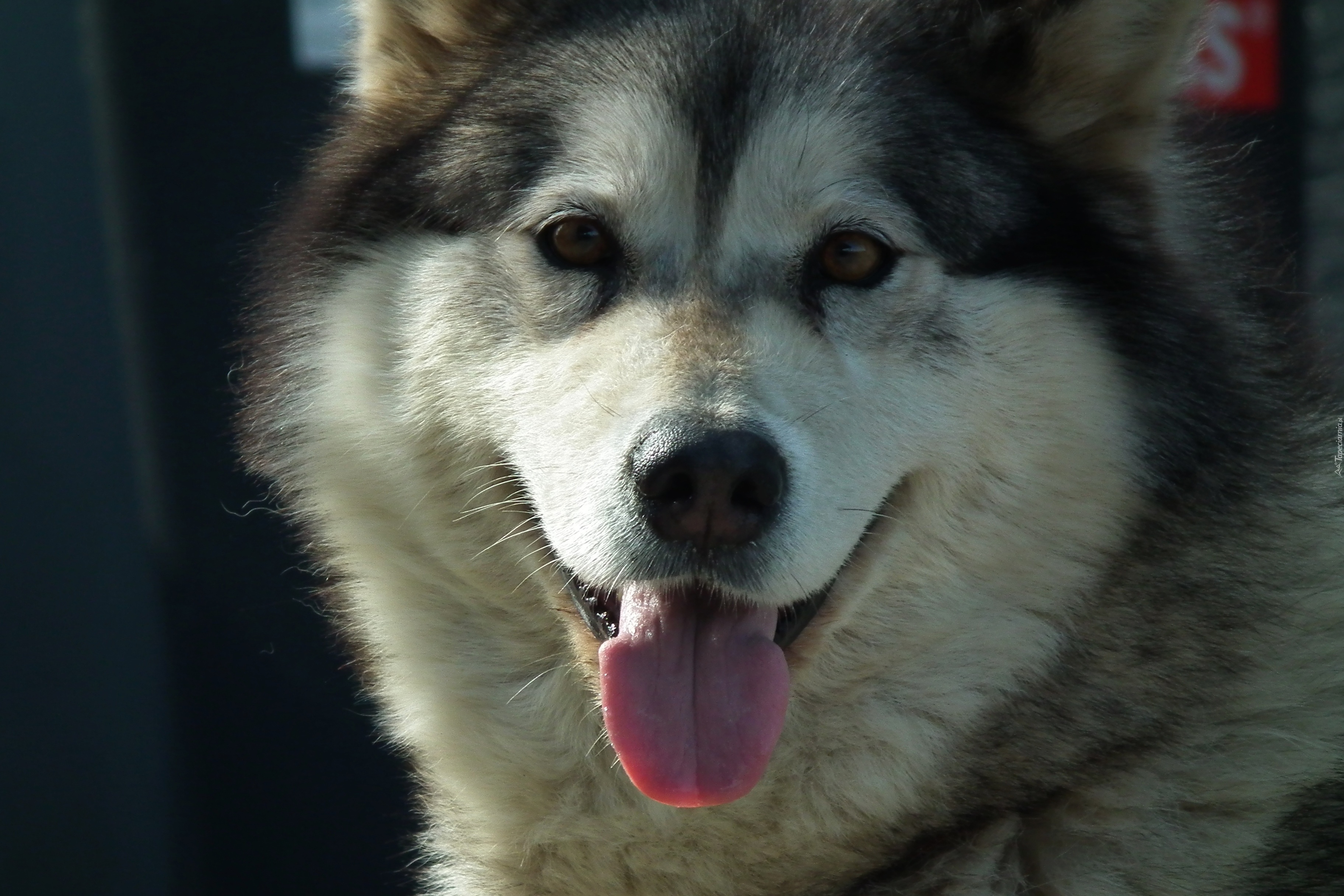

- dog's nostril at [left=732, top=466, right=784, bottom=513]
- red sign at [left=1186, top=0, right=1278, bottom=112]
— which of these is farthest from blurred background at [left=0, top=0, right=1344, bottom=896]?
dog's nostril at [left=732, top=466, right=784, bottom=513]

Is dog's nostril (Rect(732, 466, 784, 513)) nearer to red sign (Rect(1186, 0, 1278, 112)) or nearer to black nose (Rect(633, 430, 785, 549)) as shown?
black nose (Rect(633, 430, 785, 549))

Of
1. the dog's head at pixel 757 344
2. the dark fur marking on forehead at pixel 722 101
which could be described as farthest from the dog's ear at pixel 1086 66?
the dark fur marking on forehead at pixel 722 101

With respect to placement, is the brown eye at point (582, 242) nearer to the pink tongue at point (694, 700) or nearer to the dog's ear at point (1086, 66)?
the pink tongue at point (694, 700)

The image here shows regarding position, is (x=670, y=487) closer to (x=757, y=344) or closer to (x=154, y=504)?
(x=757, y=344)

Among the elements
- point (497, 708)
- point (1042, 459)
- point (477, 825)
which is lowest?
point (477, 825)

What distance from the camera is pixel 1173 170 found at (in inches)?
99.7

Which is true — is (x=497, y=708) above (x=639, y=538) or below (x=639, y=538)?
below

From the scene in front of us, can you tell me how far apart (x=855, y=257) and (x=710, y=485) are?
1.78 ft

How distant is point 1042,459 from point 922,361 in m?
0.28

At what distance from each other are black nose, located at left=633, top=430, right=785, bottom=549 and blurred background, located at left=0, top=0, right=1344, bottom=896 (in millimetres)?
2643

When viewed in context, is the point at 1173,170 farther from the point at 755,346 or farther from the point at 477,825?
the point at 477,825

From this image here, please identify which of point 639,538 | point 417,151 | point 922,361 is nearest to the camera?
point 639,538

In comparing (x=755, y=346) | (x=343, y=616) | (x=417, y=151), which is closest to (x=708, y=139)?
(x=755, y=346)

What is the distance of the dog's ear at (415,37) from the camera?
8.57ft
